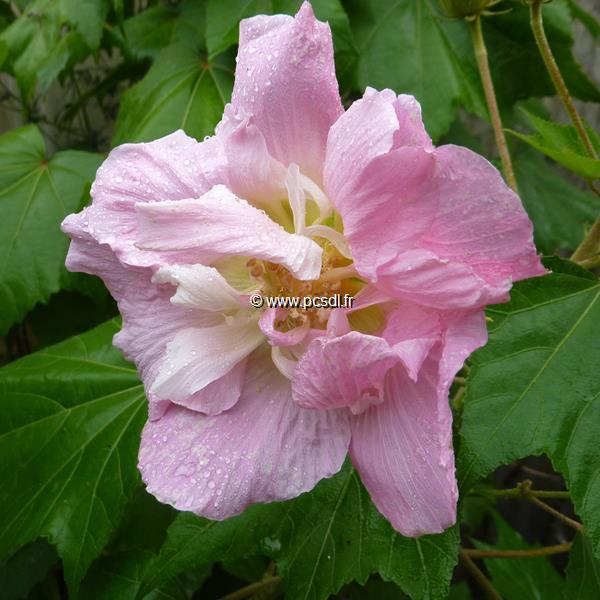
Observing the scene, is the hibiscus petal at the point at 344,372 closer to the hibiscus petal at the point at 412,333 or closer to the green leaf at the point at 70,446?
the hibiscus petal at the point at 412,333

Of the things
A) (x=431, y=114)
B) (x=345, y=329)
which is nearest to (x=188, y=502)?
(x=345, y=329)

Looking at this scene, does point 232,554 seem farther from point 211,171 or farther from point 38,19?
point 38,19

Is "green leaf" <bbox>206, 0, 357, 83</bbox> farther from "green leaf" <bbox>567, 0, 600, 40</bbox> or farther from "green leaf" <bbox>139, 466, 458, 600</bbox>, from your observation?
"green leaf" <bbox>139, 466, 458, 600</bbox>

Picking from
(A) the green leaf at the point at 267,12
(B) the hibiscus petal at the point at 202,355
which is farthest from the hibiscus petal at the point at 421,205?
(A) the green leaf at the point at 267,12

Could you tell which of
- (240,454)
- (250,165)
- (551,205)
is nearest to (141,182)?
(250,165)

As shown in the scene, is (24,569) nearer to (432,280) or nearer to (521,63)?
(432,280)

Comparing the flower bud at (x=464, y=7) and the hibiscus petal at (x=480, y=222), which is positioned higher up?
the flower bud at (x=464, y=7)
